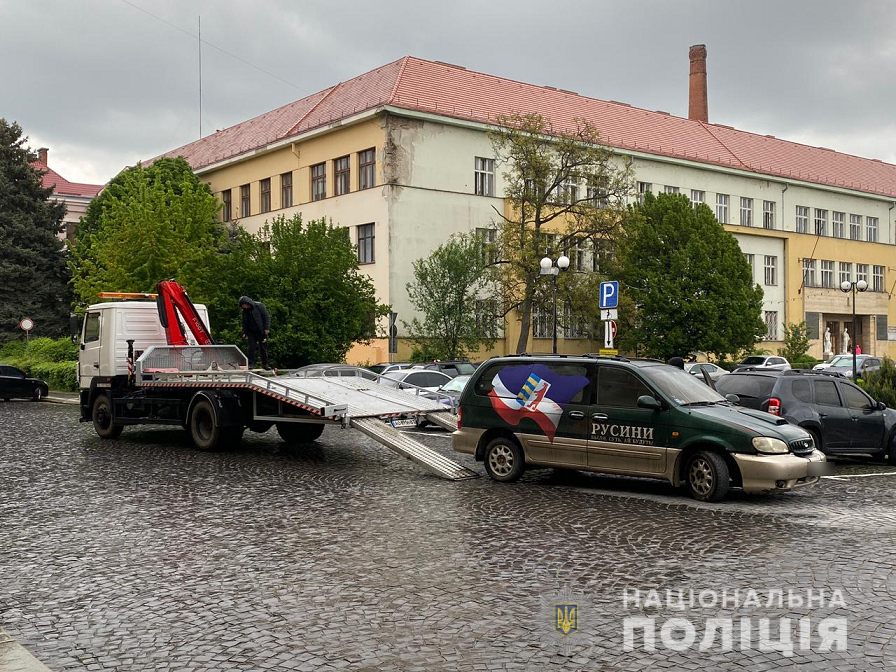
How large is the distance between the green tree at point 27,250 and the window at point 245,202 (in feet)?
36.6

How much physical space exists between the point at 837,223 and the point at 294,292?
47349 millimetres

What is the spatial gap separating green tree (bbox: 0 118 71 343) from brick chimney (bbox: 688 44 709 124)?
4421 centimetres

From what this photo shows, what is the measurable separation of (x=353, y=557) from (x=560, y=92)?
52.2 meters

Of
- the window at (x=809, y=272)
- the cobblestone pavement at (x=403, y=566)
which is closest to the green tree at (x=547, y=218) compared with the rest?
the window at (x=809, y=272)

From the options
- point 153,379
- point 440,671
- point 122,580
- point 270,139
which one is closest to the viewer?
point 440,671

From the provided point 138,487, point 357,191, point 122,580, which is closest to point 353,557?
point 122,580

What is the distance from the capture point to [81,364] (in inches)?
798

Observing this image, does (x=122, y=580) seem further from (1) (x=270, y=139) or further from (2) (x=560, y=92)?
(2) (x=560, y=92)

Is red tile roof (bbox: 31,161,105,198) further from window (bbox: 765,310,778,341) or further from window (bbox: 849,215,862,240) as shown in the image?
window (bbox: 849,215,862,240)

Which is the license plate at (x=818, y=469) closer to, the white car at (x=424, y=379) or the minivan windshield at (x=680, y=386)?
the minivan windshield at (x=680, y=386)

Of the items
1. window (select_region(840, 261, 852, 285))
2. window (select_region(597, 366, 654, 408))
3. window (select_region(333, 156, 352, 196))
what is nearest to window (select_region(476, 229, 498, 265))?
window (select_region(333, 156, 352, 196))

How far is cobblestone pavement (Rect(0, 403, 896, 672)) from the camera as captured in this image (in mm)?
5566

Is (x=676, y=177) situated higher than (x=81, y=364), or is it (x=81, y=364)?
(x=676, y=177)

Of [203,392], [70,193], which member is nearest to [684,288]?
[203,392]
